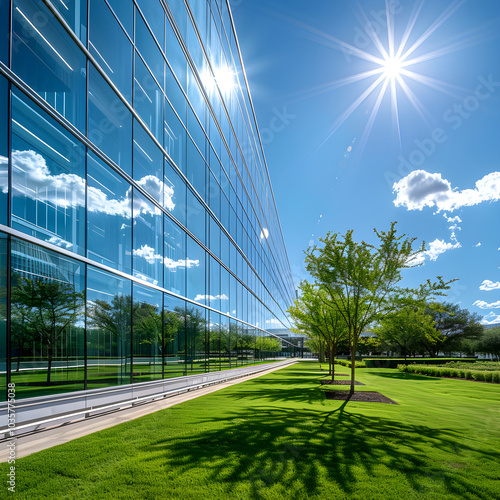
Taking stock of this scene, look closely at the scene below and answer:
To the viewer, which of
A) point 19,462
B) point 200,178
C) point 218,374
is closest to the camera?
point 19,462

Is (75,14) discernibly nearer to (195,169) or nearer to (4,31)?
(4,31)

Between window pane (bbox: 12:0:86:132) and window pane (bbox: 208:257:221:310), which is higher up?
window pane (bbox: 12:0:86:132)

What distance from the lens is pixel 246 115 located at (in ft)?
104

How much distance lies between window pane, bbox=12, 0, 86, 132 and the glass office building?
1.3 inches

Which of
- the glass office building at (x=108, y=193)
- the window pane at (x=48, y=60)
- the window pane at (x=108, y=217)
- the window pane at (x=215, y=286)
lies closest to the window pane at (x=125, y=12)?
the glass office building at (x=108, y=193)

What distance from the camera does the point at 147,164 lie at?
13047mm

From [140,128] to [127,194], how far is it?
2591 mm

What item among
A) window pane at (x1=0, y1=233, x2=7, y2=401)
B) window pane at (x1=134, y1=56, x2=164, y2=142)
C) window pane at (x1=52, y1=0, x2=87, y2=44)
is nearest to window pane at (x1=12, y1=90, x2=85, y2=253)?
window pane at (x1=0, y1=233, x2=7, y2=401)

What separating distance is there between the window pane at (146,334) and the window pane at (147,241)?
54cm

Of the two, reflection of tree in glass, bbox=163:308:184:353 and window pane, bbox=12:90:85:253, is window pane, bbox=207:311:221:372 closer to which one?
reflection of tree in glass, bbox=163:308:184:353

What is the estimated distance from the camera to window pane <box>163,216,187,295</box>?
14266 mm

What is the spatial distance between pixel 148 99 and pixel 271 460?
467 inches

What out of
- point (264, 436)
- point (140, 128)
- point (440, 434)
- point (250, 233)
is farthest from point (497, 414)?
point (250, 233)

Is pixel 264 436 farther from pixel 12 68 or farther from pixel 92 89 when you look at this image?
pixel 92 89
